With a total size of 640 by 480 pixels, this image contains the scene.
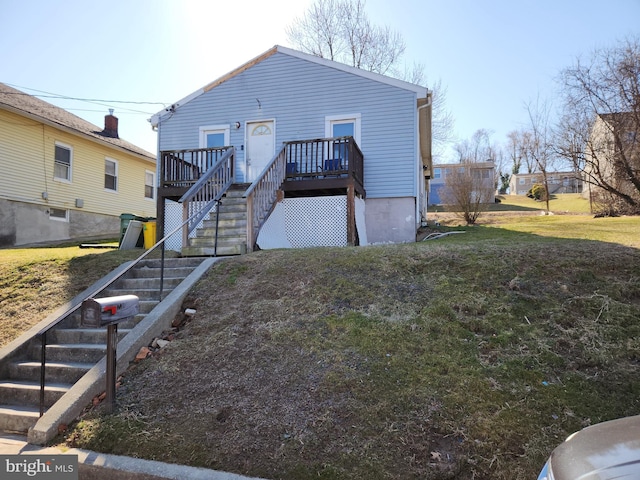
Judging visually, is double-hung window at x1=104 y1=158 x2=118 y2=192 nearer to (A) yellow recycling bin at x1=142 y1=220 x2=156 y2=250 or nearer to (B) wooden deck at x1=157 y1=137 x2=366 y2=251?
(B) wooden deck at x1=157 y1=137 x2=366 y2=251

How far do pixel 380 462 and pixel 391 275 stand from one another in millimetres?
3002

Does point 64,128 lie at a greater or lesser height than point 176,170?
greater

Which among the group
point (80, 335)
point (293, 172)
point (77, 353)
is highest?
point (293, 172)

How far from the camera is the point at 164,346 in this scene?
4562mm

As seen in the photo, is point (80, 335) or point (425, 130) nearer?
point (80, 335)

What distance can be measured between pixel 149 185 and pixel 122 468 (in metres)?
19.5

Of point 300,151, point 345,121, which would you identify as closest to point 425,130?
point 345,121

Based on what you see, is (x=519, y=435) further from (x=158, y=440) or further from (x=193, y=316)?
(x=193, y=316)

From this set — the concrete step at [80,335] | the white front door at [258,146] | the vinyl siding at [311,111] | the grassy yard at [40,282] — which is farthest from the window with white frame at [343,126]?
the concrete step at [80,335]

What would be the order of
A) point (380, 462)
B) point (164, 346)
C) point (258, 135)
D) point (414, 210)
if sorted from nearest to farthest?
point (380, 462), point (164, 346), point (414, 210), point (258, 135)

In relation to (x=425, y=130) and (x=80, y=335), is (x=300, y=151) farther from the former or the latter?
(x=80, y=335)

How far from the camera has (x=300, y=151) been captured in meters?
10.8

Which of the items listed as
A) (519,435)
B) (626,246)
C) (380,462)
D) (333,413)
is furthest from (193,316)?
(626,246)

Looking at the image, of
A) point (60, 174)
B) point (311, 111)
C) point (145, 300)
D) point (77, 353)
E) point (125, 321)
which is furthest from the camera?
point (60, 174)
